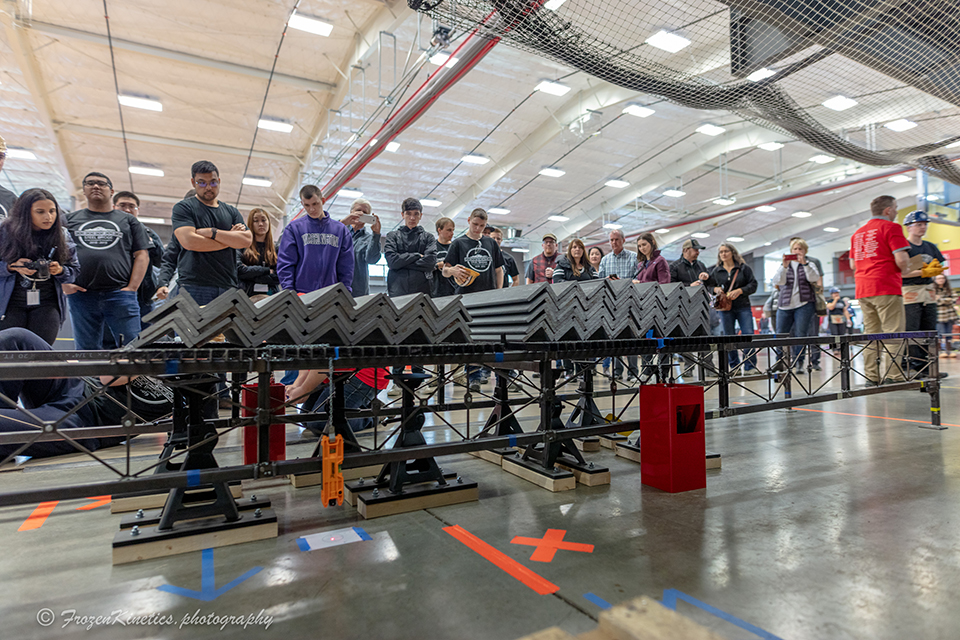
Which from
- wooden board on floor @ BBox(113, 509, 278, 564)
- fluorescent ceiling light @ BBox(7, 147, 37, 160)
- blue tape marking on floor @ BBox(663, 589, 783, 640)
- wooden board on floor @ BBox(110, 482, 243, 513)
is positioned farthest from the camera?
fluorescent ceiling light @ BBox(7, 147, 37, 160)

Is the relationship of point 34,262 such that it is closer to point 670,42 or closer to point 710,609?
point 710,609

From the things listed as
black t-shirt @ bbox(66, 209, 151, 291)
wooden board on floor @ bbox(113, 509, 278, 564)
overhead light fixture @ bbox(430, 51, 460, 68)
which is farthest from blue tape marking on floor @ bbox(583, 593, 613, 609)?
overhead light fixture @ bbox(430, 51, 460, 68)

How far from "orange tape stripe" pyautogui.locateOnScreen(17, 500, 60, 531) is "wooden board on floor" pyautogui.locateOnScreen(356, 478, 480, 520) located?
1.42 m

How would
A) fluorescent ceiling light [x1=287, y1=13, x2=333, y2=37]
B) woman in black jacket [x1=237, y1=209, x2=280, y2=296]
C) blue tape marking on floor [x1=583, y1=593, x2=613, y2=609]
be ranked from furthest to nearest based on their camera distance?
fluorescent ceiling light [x1=287, y1=13, x2=333, y2=37]
woman in black jacket [x1=237, y1=209, x2=280, y2=296]
blue tape marking on floor [x1=583, y1=593, x2=613, y2=609]

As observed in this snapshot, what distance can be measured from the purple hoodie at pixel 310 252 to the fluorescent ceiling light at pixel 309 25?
5856mm

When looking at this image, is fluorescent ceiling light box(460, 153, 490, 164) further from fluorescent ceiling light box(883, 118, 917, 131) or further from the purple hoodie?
the purple hoodie

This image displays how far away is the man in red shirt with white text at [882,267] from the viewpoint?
5250 millimetres

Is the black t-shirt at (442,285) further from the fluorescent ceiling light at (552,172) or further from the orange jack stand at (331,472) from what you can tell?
the fluorescent ceiling light at (552,172)

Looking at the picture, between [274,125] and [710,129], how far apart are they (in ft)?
35.0

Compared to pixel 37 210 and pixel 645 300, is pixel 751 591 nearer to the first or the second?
pixel 645 300

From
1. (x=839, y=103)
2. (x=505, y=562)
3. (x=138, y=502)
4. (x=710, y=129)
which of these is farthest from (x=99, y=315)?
(x=710, y=129)

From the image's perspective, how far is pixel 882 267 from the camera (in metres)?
5.39

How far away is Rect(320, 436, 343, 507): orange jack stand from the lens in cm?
214

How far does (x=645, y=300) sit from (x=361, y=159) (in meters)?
9.28
